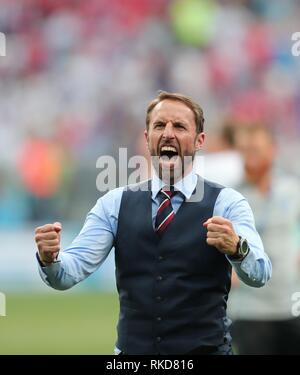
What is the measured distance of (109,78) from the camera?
50.9ft

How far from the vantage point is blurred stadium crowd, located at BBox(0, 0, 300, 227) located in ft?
46.3

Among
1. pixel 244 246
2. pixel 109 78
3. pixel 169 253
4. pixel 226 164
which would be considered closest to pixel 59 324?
pixel 226 164

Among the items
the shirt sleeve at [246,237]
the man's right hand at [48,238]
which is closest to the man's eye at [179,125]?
the shirt sleeve at [246,237]

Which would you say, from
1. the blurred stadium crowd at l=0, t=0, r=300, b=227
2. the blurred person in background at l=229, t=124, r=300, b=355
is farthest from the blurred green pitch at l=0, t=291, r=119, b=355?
the blurred person in background at l=229, t=124, r=300, b=355

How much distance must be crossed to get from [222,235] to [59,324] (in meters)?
7.52

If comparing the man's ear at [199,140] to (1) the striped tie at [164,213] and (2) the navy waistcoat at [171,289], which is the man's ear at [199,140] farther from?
(2) the navy waistcoat at [171,289]

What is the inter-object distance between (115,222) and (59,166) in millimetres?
9896

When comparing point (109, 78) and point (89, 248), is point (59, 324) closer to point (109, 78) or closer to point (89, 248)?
point (109, 78)

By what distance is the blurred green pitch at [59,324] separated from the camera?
9555mm

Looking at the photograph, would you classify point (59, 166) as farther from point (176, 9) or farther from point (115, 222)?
point (115, 222)

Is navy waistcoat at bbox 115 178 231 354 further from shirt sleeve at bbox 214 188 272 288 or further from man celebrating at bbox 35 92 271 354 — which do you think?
shirt sleeve at bbox 214 188 272 288

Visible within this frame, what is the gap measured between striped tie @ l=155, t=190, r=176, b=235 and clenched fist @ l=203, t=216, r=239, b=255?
42cm

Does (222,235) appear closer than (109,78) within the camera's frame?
Yes

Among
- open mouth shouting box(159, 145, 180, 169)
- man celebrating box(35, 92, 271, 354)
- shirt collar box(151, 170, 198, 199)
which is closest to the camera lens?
man celebrating box(35, 92, 271, 354)
